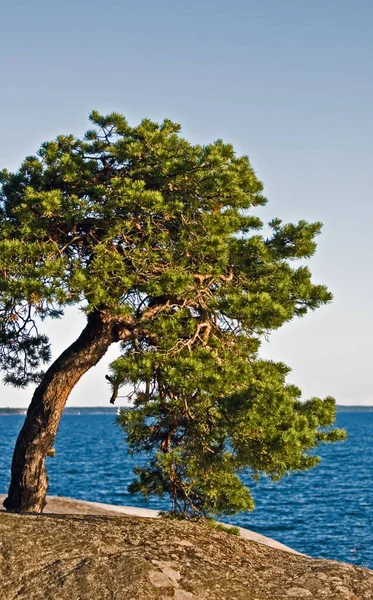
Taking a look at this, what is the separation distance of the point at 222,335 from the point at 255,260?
1.66 m

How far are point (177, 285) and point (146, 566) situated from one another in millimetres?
4608

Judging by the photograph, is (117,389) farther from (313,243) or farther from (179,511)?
(313,243)

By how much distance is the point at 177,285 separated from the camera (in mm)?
12938

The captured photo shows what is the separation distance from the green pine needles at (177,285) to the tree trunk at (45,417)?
0.88 metres

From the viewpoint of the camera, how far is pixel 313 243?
611 inches

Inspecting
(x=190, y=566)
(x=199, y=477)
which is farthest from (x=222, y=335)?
(x=190, y=566)

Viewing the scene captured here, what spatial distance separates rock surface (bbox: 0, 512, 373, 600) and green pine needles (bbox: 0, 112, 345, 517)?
1.48 m

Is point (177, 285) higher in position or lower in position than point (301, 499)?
higher

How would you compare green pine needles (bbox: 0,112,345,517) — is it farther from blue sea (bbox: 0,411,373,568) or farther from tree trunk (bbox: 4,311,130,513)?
blue sea (bbox: 0,411,373,568)

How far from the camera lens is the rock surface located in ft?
33.8

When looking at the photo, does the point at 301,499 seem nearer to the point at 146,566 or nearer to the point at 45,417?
the point at 45,417

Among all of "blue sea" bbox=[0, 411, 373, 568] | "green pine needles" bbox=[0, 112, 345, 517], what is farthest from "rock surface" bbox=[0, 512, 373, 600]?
"blue sea" bbox=[0, 411, 373, 568]

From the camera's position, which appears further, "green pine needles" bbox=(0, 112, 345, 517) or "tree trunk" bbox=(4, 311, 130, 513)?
"tree trunk" bbox=(4, 311, 130, 513)

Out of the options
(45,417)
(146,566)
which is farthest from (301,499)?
(146,566)
